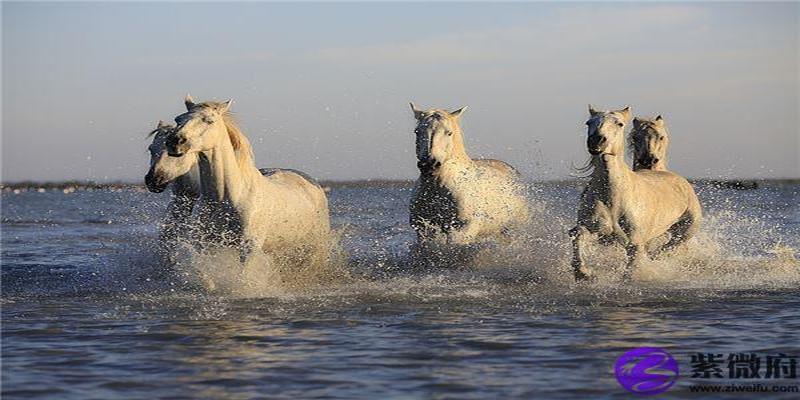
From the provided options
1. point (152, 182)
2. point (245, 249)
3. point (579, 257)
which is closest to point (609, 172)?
point (579, 257)

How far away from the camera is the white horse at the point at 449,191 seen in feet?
36.9

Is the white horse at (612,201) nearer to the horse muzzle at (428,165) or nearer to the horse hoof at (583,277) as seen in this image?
the horse hoof at (583,277)

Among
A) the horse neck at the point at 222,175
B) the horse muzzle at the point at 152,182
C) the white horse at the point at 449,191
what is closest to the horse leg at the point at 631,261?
the white horse at the point at 449,191

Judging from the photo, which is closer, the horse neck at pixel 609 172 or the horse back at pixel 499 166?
the horse neck at pixel 609 172

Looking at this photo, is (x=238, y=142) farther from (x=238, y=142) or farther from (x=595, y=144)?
(x=595, y=144)

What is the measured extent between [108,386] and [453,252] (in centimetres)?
572

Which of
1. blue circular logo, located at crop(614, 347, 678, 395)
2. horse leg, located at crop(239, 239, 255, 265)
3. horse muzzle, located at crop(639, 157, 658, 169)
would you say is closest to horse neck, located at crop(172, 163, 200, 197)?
horse leg, located at crop(239, 239, 255, 265)

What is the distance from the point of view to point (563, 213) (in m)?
13.3

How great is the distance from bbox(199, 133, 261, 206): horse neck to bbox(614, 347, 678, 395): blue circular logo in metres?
4.21

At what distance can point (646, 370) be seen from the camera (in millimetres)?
6816

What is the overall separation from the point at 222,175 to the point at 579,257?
11.3 ft

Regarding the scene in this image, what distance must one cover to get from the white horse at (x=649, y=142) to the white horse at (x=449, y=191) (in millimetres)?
1851

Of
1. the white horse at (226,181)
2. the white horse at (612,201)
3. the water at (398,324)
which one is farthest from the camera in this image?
the white horse at (612,201)

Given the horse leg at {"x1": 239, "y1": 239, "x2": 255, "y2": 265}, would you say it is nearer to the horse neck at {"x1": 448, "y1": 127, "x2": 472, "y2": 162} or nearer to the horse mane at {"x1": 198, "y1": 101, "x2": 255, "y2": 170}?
the horse mane at {"x1": 198, "y1": 101, "x2": 255, "y2": 170}
